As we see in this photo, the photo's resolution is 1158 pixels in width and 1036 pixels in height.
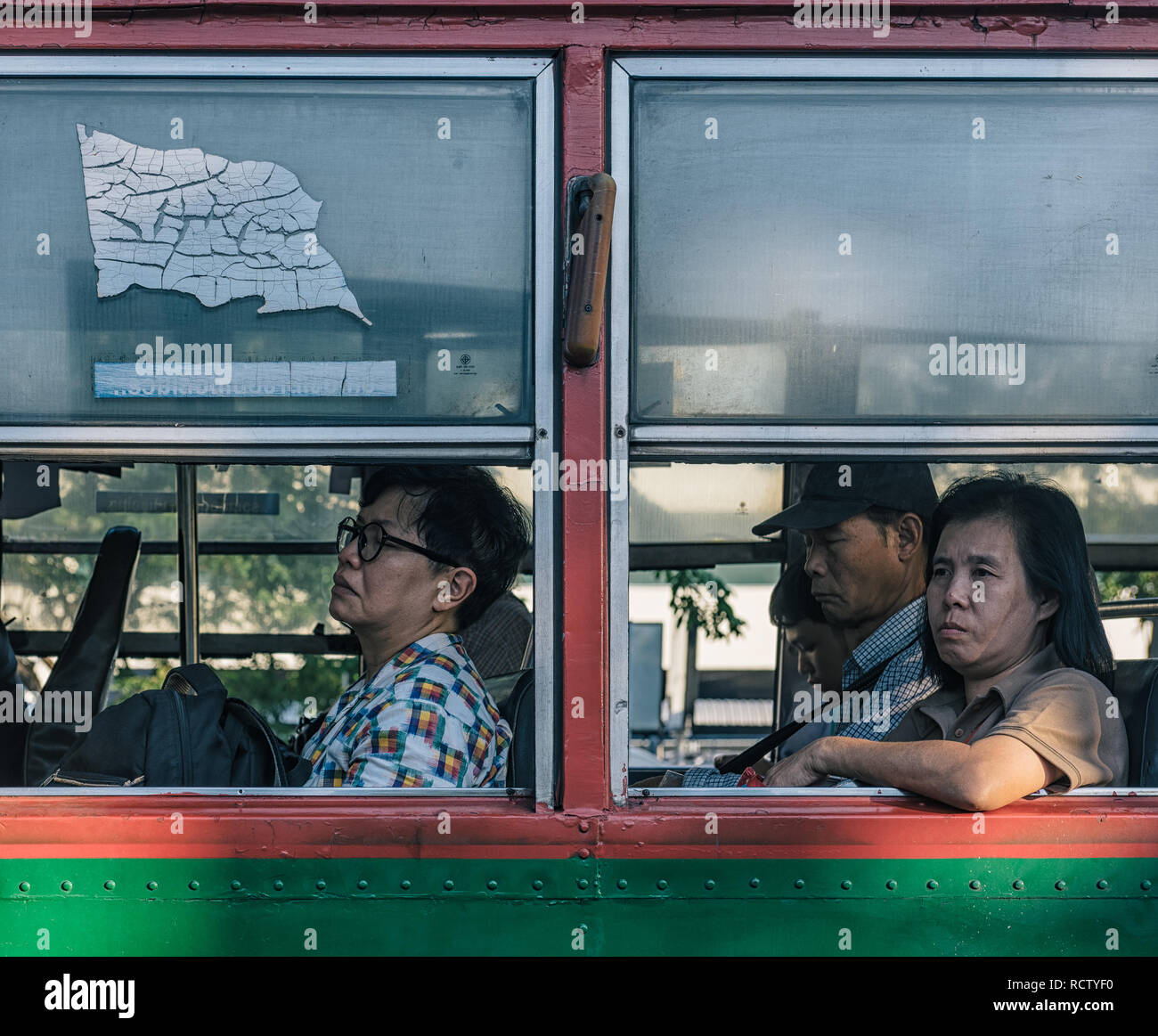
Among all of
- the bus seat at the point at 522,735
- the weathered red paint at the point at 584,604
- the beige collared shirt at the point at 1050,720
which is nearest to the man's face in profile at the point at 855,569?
the beige collared shirt at the point at 1050,720

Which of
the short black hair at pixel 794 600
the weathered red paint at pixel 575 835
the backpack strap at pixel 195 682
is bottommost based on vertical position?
the weathered red paint at pixel 575 835

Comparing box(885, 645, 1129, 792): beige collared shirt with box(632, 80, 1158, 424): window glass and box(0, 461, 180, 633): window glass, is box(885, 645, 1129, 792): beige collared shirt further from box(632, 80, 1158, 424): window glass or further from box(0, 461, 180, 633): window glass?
box(0, 461, 180, 633): window glass

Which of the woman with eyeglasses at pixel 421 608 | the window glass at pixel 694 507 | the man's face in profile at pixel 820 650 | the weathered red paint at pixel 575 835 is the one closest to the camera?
the weathered red paint at pixel 575 835

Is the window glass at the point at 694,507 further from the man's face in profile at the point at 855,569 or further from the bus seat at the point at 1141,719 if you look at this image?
the bus seat at the point at 1141,719

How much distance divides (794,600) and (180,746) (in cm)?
193

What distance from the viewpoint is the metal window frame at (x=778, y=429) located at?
175 cm

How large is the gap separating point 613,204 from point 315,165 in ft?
1.58

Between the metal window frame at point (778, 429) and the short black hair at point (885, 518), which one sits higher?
the metal window frame at point (778, 429)

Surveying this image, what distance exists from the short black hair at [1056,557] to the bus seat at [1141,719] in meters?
0.06

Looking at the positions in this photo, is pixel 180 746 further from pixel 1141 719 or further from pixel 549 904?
pixel 1141 719

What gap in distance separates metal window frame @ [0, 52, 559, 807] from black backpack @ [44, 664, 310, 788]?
15cm

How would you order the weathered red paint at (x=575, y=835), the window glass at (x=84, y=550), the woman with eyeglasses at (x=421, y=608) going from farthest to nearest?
the window glass at (x=84, y=550)
the woman with eyeglasses at (x=421, y=608)
the weathered red paint at (x=575, y=835)

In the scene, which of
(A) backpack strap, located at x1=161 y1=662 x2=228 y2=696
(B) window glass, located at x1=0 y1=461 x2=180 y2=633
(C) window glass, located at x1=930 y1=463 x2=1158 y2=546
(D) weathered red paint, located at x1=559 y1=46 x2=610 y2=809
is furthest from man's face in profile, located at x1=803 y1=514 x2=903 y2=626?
(B) window glass, located at x1=0 y1=461 x2=180 y2=633
